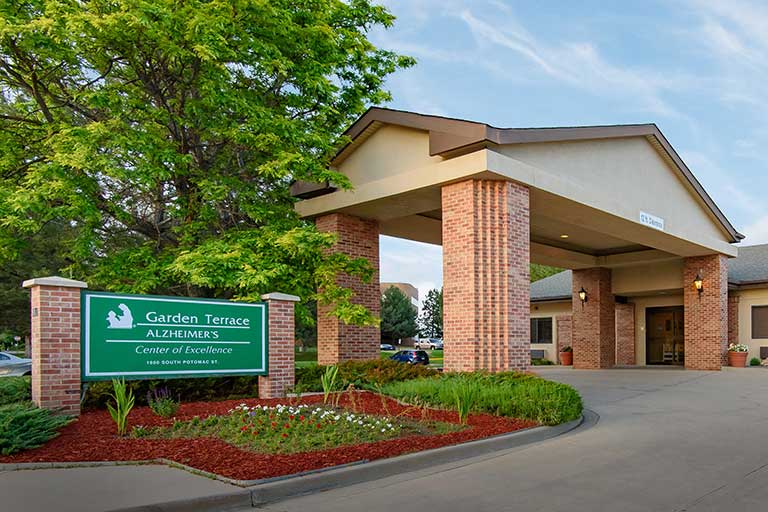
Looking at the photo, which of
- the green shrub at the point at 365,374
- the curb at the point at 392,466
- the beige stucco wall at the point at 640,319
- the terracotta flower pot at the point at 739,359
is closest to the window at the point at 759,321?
the terracotta flower pot at the point at 739,359

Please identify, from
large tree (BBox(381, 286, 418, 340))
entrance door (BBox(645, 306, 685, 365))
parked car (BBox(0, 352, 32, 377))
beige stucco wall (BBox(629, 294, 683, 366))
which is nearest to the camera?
parked car (BBox(0, 352, 32, 377))

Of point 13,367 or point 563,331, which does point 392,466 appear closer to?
point 13,367

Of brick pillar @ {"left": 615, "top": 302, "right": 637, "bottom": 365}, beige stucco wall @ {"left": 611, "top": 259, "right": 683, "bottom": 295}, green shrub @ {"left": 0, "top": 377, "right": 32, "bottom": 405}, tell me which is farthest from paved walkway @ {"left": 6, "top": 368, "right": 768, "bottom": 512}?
brick pillar @ {"left": 615, "top": 302, "right": 637, "bottom": 365}

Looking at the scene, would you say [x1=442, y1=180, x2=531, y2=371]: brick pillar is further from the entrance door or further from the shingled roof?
the entrance door

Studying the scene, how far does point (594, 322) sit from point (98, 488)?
24003 mm

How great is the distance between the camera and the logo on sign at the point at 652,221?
1769 cm

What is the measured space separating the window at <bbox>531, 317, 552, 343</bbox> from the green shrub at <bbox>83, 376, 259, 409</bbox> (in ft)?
74.2

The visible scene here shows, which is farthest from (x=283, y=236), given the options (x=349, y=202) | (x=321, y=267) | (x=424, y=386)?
(x=424, y=386)

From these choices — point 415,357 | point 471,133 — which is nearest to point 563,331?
point 415,357

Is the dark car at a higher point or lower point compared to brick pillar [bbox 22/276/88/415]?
lower

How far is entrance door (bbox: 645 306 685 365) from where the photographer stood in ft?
89.9

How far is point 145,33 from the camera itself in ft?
38.9

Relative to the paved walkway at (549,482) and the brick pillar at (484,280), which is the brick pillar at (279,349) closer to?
the brick pillar at (484,280)

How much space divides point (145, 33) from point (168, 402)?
7.00 meters
